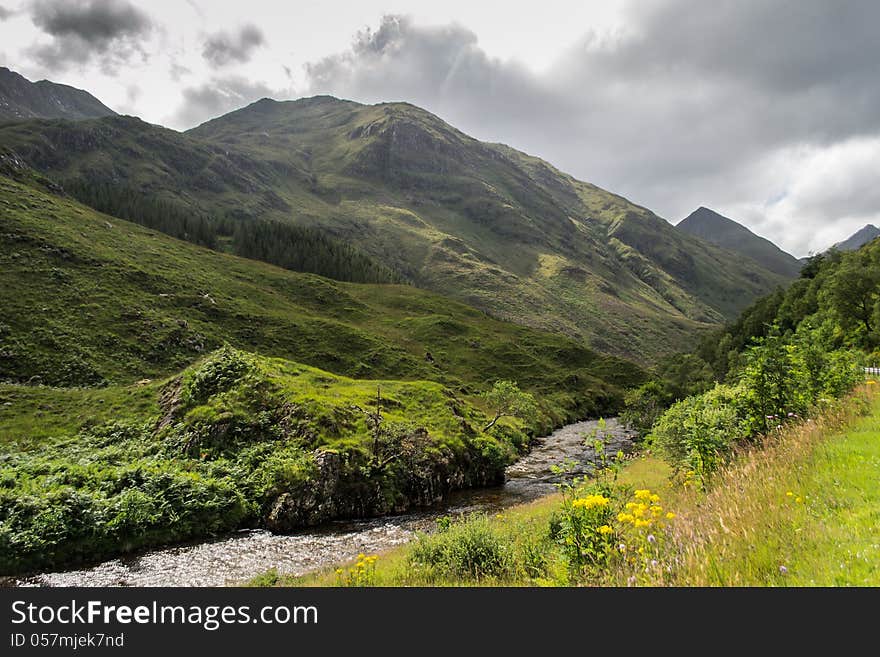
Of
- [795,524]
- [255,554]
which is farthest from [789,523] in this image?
[255,554]

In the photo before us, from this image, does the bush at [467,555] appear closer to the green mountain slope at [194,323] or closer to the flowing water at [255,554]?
the flowing water at [255,554]

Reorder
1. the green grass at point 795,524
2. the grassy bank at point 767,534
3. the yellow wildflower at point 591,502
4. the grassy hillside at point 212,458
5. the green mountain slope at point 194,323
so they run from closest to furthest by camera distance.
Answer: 1. the green grass at point 795,524
2. the grassy bank at point 767,534
3. the yellow wildflower at point 591,502
4. the grassy hillside at point 212,458
5. the green mountain slope at point 194,323

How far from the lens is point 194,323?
260 ft

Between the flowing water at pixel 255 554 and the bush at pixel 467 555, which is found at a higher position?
the bush at pixel 467 555

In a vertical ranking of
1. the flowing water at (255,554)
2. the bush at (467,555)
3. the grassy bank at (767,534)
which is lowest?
the flowing water at (255,554)

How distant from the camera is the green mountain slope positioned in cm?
6156

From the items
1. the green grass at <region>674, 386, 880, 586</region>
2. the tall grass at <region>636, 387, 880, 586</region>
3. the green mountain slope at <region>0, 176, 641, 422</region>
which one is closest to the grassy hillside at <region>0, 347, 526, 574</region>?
the green mountain slope at <region>0, 176, 641, 422</region>

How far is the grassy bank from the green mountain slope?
66939 mm

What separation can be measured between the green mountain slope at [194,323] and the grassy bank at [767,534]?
220 feet

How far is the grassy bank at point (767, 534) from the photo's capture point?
4.79 metres

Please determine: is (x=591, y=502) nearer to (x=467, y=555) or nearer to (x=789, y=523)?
(x=789, y=523)

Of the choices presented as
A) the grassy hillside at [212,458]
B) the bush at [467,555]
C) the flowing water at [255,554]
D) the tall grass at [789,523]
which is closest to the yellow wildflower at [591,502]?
the tall grass at [789,523]

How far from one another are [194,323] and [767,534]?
89174 millimetres
